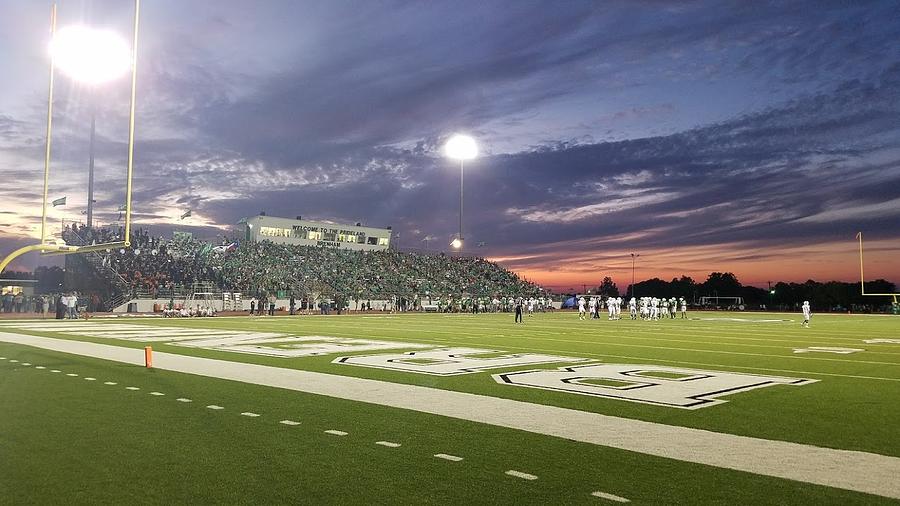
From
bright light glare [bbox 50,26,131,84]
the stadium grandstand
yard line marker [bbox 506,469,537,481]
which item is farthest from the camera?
the stadium grandstand

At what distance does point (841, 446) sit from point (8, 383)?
10741 millimetres

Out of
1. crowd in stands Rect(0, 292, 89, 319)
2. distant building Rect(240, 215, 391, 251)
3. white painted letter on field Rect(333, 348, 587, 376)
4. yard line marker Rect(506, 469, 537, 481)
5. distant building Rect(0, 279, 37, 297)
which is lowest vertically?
yard line marker Rect(506, 469, 537, 481)

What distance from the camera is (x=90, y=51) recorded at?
1407 cm

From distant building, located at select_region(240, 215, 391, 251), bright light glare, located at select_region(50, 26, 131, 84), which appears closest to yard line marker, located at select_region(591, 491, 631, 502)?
bright light glare, located at select_region(50, 26, 131, 84)

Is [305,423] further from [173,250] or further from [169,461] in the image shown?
[173,250]

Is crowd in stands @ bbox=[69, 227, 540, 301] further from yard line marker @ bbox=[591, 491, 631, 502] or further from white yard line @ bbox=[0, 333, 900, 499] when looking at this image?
yard line marker @ bbox=[591, 491, 631, 502]

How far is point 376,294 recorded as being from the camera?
59844 millimetres

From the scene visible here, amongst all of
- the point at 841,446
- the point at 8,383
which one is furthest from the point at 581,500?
the point at 8,383

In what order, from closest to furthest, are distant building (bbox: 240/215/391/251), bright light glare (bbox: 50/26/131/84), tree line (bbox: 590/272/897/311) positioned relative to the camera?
bright light glare (bbox: 50/26/131/84) < distant building (bbox: 240/215/391/251) < tree line (bbox: 590/272/897/311)

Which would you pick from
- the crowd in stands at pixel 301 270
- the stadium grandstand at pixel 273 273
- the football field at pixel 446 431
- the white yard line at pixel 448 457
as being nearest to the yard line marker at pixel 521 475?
the football field at pixel 446 431

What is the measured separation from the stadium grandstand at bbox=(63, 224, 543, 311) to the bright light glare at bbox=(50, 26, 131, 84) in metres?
21.3

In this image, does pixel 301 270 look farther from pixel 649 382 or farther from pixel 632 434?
pixel 632 434

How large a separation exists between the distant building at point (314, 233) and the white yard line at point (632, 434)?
66915mm

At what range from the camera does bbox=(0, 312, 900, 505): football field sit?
490 cm
